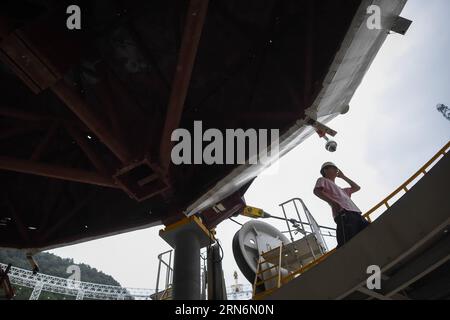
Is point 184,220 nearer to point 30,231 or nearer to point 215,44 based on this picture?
point 215,44

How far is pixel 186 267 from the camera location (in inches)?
252

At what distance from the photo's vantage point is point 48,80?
4406mm

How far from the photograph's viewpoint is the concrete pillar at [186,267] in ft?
19.9

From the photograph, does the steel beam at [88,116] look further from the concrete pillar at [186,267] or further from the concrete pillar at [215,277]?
the concrete pillar at [215,277]

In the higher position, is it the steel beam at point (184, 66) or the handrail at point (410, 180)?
the steel beam at point (184, 66)

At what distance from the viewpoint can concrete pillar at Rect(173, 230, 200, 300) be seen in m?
6.05

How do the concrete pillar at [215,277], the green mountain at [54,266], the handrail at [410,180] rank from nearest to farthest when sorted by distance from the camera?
the handrail at [410,180] < the concrete pillar at [215,277] < the green mountain at [54,266]

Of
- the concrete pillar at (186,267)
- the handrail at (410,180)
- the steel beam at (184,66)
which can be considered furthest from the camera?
the concrete pillar at (186,267)

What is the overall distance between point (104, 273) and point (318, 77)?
105 metres
